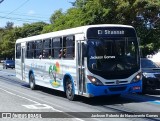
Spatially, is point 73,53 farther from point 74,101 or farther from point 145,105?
point 145,105

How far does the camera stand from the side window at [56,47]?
1677 centimetres

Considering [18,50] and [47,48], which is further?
[18,50]

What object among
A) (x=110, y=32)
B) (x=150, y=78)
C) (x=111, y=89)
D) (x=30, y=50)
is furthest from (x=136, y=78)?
(x=30, y=50)

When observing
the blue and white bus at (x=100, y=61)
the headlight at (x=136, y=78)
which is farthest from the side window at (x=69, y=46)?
the headlight at (x=136, y=78)

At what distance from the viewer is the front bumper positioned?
1372 cm

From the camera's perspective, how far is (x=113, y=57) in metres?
14.2

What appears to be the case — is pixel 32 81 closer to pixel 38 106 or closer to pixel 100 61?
pixel 38 106

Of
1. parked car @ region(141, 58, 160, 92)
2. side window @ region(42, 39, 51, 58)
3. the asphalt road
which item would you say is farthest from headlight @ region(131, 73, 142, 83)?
side window @ region(42, 39, 51, 58)

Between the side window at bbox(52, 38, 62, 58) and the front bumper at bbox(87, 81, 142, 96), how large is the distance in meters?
3.49

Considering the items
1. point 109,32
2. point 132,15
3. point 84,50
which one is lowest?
point 84,50

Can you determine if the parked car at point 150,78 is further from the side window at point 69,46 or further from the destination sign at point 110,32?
the side window at point 69,46

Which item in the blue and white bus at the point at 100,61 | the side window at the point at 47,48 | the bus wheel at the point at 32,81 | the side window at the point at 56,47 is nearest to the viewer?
the blue and white bus at the point at 100,61

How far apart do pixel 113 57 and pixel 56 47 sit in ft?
12.3

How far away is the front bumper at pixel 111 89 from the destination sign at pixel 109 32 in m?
1.86
